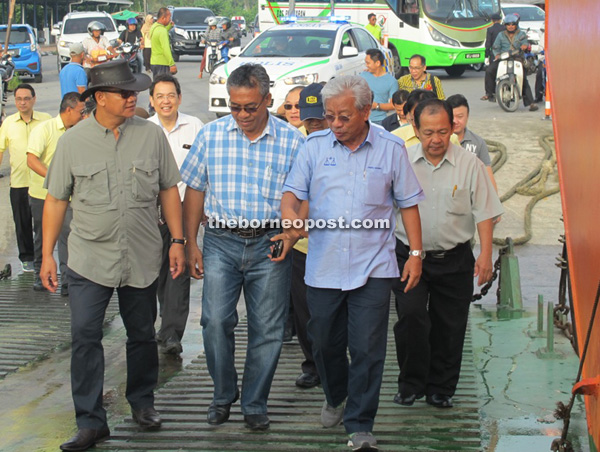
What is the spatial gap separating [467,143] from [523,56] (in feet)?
34.8

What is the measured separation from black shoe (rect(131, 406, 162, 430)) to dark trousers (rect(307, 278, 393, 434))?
91 cm

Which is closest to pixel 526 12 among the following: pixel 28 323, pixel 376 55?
pixel 376 55

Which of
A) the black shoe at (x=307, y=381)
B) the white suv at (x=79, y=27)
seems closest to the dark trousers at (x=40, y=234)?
the black shoe at (x=307, y=381)

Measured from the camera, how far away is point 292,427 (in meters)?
4.77

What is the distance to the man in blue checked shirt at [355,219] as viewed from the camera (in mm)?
4445

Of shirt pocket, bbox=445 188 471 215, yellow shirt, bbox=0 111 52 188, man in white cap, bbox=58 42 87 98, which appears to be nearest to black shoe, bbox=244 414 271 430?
shirt pocket, bbox=445 188 471 215

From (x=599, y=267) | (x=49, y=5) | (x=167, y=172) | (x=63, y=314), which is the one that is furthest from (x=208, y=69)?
(x=49, y=5)

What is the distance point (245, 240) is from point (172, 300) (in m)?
1.98

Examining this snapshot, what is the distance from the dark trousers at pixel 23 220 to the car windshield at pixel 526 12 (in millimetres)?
20019

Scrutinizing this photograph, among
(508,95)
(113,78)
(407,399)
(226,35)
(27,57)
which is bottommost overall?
(27,57)

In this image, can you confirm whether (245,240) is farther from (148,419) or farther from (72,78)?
(72,78)

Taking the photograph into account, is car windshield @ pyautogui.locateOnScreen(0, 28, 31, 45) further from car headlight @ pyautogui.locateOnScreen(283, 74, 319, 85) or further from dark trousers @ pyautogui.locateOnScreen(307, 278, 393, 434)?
dark trousers @ pyautogui.locateOnScreen(307, 278, 393, 434)

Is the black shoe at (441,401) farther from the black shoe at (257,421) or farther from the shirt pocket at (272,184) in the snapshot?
the shirt pocket at (272,184)

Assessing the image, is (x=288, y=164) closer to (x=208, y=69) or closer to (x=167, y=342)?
(x=167, y=342)
